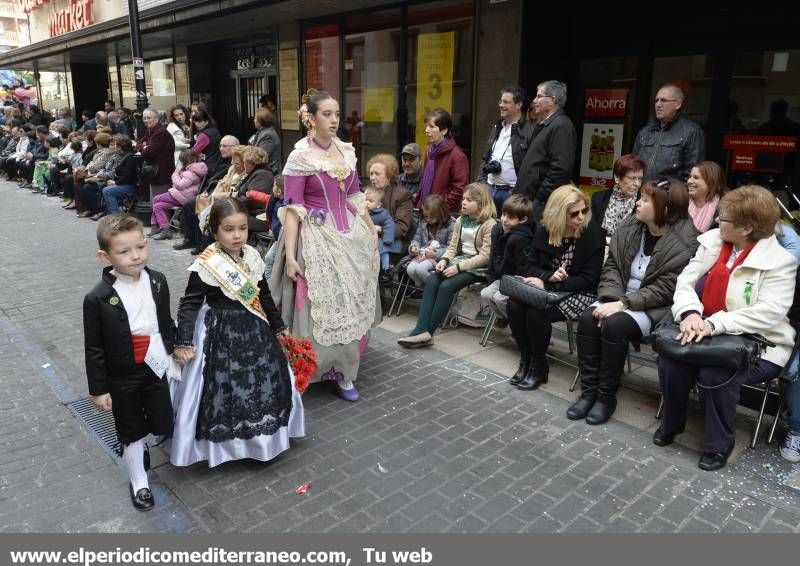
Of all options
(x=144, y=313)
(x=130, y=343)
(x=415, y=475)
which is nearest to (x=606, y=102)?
(x=415, y=475)

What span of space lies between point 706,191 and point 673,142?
2.43 ft

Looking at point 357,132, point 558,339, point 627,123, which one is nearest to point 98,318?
point 558,339

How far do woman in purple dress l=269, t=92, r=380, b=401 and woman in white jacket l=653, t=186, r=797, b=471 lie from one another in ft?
6.78

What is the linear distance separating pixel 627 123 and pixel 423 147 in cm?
326

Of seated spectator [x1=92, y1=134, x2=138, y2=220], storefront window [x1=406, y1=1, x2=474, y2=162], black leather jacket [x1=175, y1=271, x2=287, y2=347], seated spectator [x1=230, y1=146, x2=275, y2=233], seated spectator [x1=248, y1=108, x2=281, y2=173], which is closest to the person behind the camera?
black leather jacket [x1=175, y1=271, x2=287, y2=347]

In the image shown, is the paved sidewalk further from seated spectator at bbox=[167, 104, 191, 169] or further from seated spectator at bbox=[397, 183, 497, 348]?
seated spectator at bbox=[167, 104, 191, 169]

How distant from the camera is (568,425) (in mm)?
4094

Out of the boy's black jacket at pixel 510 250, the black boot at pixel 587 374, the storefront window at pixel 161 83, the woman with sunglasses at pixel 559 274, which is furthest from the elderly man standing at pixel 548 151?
the storefront window at pixel 161 83

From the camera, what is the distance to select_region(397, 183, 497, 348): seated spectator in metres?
5.45

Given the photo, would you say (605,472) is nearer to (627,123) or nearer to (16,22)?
(627,123)

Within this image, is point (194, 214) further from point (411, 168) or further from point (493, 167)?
point (493, 167)

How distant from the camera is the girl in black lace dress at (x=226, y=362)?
344cm

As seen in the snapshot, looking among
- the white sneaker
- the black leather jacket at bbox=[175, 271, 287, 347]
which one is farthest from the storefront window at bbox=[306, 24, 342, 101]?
the white sneaker

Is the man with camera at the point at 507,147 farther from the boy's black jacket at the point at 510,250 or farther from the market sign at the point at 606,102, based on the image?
the market sign at the point at 606,102
